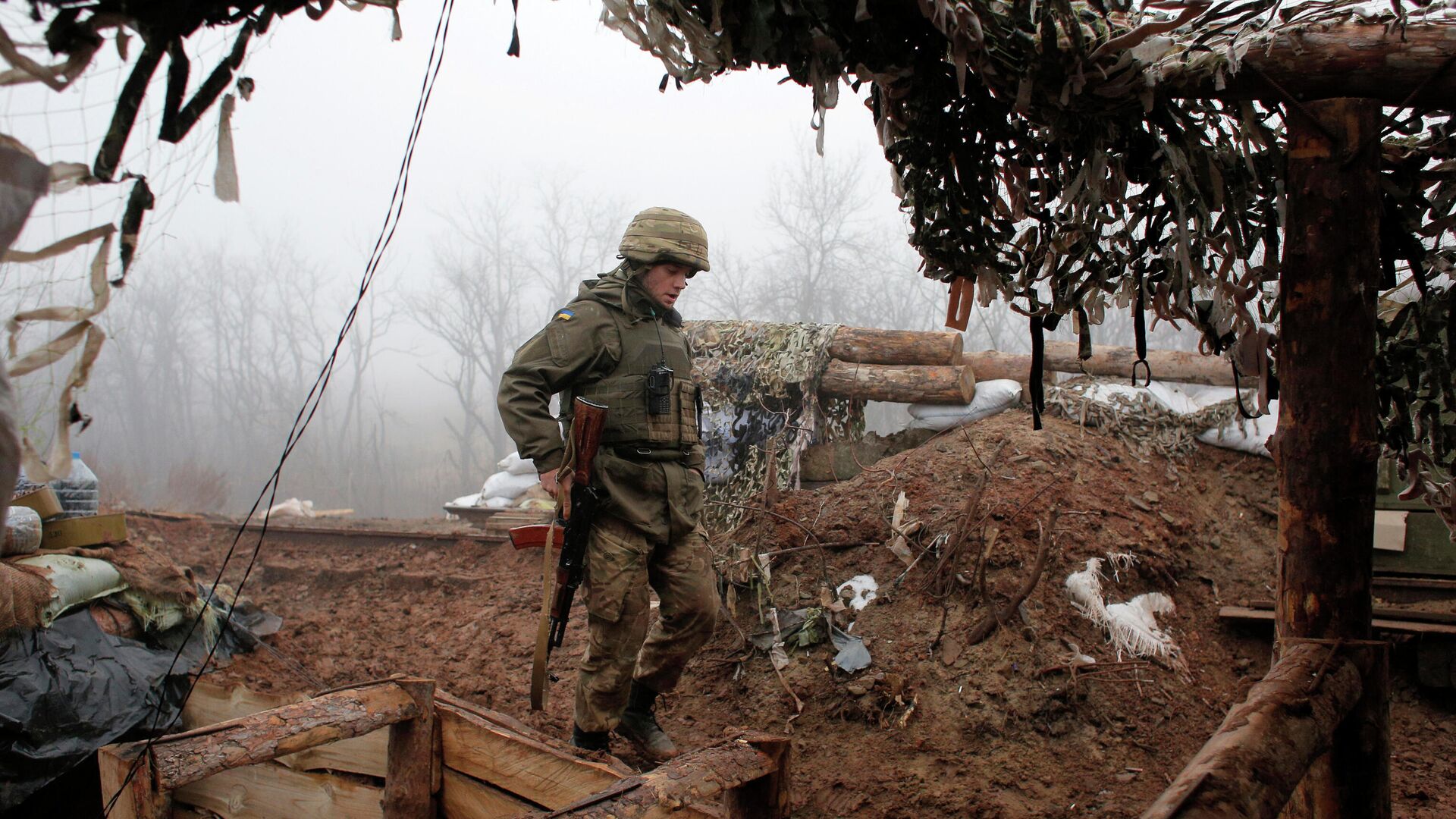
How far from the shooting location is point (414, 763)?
286cm

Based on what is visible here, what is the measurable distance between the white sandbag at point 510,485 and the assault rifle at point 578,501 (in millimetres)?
7544

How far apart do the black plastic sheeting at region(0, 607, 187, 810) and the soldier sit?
1579 millimetres

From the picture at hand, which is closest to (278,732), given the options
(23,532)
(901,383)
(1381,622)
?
(23,532)

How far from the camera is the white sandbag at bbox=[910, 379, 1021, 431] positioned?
23.2ft

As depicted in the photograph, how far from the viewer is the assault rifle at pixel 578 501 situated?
10.8 ft

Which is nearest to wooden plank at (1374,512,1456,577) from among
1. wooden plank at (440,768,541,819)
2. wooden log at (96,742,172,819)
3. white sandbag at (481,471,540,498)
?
wooden plank at (440,768,541,819)

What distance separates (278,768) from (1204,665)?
4101 mm

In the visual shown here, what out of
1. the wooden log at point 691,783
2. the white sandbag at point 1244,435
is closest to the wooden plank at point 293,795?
the wooden log at point 691,783

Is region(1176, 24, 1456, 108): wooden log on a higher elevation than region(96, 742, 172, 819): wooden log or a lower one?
higher

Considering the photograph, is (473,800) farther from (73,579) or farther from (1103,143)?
(1103,143)

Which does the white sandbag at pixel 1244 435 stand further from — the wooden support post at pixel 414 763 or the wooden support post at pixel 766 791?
the wooden support post at pixel 414 763

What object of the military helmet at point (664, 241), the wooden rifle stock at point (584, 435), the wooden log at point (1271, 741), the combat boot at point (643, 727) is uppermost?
the military helmet at point (664, 241)

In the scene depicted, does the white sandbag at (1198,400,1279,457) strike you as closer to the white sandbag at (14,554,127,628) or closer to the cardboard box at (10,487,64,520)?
the white sandbag at (14,554,127,628)

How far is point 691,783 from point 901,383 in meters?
5.49
